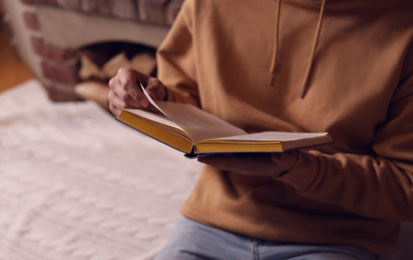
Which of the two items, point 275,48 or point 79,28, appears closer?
point 275,48

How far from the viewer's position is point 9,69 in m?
1.96

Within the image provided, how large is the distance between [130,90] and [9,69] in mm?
1615

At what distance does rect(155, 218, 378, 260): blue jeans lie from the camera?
67 cm

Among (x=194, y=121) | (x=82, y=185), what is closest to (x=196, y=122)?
(x=194, y=121)

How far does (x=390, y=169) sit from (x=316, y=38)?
9.8 inches

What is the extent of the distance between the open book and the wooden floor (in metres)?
1.50

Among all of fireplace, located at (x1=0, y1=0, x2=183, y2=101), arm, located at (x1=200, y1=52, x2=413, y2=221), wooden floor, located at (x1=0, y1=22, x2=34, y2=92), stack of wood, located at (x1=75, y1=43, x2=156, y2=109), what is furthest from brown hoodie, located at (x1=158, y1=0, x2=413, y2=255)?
wooden floor, located at (x1=0, y1=22, x2=34, y2=92)

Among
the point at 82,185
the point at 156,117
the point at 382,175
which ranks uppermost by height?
the point at 156,117

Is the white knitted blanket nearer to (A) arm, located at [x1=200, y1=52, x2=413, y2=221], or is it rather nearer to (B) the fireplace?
(B) the fireplace

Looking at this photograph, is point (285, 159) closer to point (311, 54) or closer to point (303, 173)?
point (303, 173)

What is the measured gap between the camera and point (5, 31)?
221 centimetres

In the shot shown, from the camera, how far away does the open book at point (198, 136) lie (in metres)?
0.48

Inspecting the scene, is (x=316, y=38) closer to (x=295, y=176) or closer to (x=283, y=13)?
(x=283, y=13)

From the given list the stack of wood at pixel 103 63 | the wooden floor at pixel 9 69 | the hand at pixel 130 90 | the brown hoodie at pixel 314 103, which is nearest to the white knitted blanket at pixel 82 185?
the stack of wood at pixel 103 63
